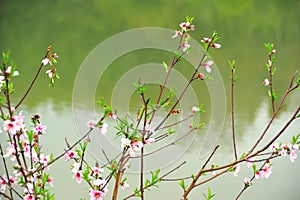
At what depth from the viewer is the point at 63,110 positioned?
225cm

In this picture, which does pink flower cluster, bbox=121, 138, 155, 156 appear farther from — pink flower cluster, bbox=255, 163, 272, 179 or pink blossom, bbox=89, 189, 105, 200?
pink flower cluster, bbox=255, 163, 272, 179

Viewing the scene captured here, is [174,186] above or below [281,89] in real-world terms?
below

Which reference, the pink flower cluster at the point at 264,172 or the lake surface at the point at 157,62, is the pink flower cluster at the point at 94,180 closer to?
the pink flower cluster at the point at 264,172

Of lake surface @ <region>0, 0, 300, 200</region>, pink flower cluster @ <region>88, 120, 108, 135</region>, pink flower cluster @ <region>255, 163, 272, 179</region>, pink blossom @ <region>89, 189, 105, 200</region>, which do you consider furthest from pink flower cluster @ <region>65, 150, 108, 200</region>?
lake surface @ <region>0, 0, 300, 200</region>

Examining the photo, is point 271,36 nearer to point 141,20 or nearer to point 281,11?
point 281,11

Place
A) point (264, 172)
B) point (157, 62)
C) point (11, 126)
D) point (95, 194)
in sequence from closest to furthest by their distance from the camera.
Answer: point (11, 126)
point (95, 194)
point (264, 172)
point (157, 62)

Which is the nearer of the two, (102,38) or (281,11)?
(102,38)

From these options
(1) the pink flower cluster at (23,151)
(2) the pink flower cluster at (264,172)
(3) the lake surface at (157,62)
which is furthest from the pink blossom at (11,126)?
(3) the lake surface at (157,62)

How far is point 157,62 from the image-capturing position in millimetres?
2477

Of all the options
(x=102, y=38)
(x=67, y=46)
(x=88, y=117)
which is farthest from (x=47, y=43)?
(x=88, y=117)

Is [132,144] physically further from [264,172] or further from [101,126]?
[264,172]

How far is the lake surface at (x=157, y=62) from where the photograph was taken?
180 cm

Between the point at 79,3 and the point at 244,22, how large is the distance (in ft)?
4.06

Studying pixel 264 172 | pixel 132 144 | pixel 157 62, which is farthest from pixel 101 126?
pixel 157 62
